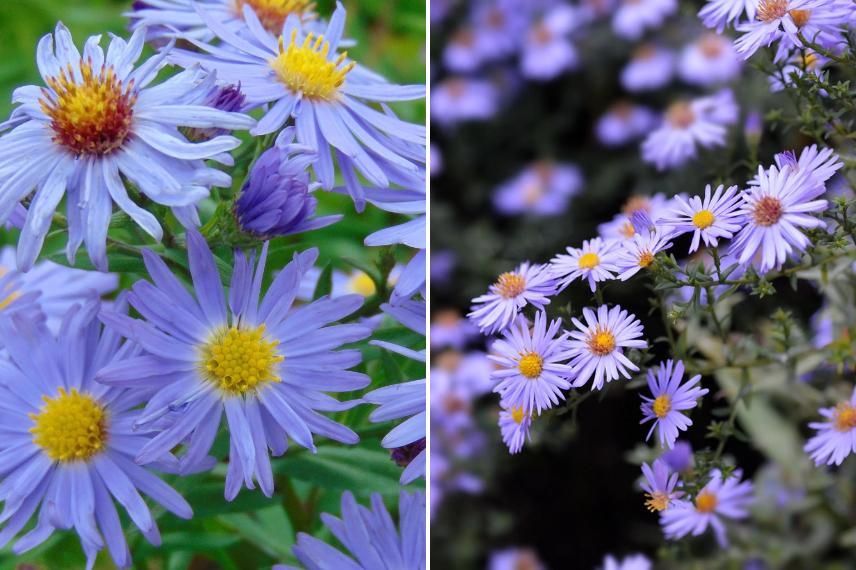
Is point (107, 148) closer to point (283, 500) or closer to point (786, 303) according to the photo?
point (283, 500)

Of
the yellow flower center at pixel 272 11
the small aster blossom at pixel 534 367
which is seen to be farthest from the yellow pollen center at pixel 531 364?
the yellow flower center at pixel 272 11

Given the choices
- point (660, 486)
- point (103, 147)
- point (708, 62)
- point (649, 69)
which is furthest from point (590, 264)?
point (649, 69)

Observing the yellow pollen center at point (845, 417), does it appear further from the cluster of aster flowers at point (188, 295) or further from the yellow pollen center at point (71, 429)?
the yellow pollen center at point (71, 429)

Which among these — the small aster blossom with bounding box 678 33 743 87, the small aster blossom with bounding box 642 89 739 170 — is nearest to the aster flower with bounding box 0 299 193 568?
the small aster blossom with bounding box 642 89 739 170

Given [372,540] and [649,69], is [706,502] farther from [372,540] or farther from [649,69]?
[649,69]

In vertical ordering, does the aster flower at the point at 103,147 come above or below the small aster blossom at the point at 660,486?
above
